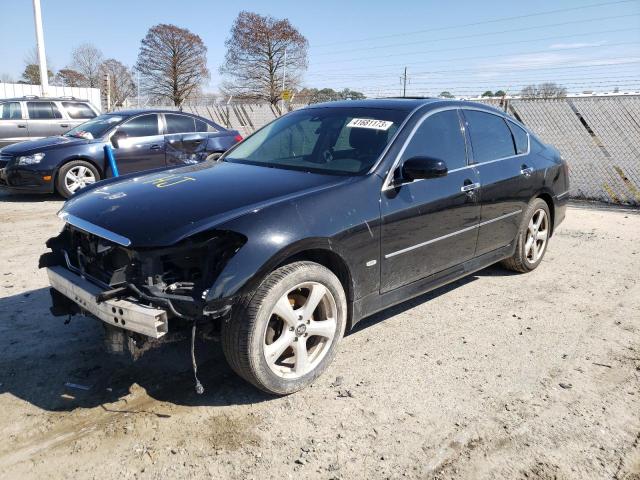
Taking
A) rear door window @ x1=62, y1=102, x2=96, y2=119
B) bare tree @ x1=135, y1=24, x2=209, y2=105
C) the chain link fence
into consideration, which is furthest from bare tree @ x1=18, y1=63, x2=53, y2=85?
the chain link fence

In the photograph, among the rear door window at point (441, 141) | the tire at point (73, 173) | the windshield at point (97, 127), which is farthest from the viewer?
the windshield at point (97, 127)

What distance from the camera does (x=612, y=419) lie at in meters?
2.93

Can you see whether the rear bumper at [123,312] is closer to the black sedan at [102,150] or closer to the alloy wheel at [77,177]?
the black sedan at [102,150]

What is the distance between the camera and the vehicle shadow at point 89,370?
10.1ft

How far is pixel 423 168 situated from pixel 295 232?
1.09 metres

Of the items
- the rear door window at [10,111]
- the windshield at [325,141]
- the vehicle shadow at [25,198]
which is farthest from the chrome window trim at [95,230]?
the rear door window at [10,111]

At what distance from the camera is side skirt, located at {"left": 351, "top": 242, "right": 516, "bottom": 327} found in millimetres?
3447

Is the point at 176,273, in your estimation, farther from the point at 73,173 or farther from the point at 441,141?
the point at 73,173

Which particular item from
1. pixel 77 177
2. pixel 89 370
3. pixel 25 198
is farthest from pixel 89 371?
pixel 25 198

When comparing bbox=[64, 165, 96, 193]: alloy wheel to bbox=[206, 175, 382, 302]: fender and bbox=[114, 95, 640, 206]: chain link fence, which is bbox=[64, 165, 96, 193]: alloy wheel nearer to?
bbox=[206, 175, 382, 302]: fender

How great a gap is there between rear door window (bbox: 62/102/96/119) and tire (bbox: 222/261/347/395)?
12.0 m

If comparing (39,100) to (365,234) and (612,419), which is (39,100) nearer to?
(365,234)

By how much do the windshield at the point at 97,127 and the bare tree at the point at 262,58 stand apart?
46.4 meters

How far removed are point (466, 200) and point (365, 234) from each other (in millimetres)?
1220
